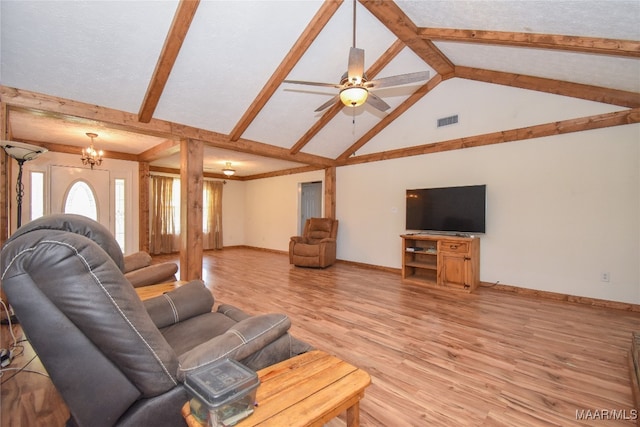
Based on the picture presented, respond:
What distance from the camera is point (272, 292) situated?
13.5 ft

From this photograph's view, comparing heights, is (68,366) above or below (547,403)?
above

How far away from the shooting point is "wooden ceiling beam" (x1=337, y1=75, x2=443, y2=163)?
4.94 metres

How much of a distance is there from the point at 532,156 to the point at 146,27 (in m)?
5.12

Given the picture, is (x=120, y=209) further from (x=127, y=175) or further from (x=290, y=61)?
(x=290, y=61)

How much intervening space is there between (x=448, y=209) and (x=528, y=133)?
1547 mm

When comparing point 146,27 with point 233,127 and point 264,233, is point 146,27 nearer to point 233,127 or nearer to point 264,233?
point 233,127

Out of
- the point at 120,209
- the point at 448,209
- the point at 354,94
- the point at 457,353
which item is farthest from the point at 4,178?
the point at 448,209

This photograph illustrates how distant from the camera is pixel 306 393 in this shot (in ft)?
3.40

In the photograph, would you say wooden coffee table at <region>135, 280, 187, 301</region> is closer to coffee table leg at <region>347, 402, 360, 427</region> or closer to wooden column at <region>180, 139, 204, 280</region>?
wooden column at <region>180, 139, 204, 280</region>

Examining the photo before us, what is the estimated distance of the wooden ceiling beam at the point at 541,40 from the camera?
2.51m

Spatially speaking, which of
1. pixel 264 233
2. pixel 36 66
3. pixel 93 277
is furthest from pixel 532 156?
pixel 264 233

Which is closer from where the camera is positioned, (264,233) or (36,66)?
(36,66)

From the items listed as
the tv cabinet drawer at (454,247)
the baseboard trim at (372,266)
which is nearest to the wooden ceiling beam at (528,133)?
the tv cabinet drawer at (454,247)

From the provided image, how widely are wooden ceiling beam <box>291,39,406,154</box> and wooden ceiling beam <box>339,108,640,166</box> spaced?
1.51 metres
